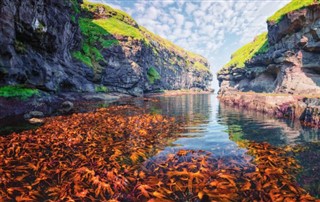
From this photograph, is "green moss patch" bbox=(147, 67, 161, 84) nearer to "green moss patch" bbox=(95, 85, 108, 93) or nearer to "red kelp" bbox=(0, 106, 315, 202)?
"green moss patch" bbox=(95, 85, 108, 93)

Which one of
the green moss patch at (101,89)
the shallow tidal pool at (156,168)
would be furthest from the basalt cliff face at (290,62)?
the green moss patch at (101,89)

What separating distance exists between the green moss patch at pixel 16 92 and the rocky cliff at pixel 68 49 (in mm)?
1348

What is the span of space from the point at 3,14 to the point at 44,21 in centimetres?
1096

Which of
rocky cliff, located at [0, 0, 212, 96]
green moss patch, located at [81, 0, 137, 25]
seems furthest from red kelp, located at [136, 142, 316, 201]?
green moss patch, located at [81, 0, 137, 25]

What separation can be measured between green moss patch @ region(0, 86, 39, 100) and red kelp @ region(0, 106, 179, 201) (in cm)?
1008

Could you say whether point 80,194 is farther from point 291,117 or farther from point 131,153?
point 291,117

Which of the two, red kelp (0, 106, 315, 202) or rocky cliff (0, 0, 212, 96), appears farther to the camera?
rocky cliff (0, 0, 212, 96)

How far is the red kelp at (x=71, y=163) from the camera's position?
550cm

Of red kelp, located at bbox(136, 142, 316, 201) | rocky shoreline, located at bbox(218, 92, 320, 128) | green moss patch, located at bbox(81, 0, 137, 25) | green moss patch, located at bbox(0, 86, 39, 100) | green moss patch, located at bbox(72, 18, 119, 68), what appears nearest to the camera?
red kelp, located at bbox(136, 142, 316, 201)

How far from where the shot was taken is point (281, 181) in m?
6.10

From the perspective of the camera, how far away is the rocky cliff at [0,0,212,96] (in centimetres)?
2272

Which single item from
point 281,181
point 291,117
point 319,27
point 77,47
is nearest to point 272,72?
point 319,27

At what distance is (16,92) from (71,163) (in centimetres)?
1769

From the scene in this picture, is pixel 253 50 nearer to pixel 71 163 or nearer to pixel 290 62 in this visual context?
pixel 290 62
